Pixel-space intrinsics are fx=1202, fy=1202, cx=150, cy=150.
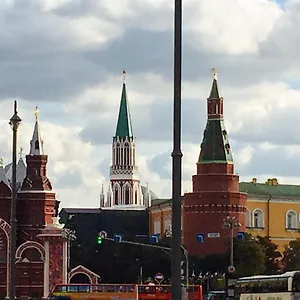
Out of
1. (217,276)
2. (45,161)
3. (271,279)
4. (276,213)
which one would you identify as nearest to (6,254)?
(45,161)

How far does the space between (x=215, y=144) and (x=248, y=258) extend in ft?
92.2

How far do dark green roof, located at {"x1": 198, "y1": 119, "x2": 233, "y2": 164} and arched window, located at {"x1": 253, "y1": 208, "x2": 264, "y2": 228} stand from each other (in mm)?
18749

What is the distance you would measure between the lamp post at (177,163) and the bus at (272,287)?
3369cm

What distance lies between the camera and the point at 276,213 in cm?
16912

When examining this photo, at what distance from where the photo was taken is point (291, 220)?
170 meters

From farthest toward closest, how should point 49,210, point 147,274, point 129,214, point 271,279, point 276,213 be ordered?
1. point 129,214
2. point 276,213
3. point 147,274
4. point 49,210
5. point 271,279

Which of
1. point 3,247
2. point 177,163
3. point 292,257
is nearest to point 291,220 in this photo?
point 292,257

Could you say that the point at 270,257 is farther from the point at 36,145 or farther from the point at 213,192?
the point at 36,145

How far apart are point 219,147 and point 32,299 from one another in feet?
134

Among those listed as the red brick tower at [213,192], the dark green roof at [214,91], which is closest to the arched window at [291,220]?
the red brick tower at [213,192]

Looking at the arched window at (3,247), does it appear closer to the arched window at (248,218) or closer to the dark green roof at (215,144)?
the dark green roof at (215,144)

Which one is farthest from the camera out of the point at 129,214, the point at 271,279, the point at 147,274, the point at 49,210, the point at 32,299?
the point at 129,214

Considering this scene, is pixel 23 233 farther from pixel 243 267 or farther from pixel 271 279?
pixel 271 279

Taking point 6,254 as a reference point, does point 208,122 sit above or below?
above
